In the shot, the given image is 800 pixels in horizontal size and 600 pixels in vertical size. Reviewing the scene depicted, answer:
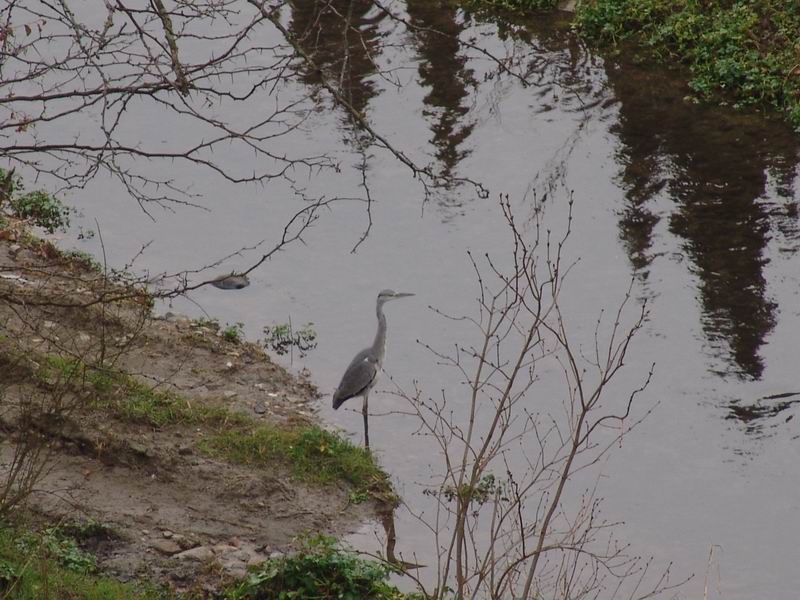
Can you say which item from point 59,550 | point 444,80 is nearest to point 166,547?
point 59,550

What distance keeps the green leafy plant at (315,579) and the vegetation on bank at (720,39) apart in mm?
10363

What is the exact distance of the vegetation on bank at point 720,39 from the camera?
15984mm

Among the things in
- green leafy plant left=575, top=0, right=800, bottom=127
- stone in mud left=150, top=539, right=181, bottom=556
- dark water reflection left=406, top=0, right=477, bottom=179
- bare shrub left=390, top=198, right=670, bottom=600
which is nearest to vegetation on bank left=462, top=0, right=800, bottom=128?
green leafy plant left=575, top=0, right=800, bottom=127

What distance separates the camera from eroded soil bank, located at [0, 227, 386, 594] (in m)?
8.32

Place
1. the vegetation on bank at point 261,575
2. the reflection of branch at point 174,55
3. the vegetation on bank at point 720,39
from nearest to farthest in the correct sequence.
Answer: the reflection of branch at point 174,55 < the vegetation on bank at point 261,575 < the vegetation on bank at point 720,39

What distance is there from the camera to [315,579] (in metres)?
7.54

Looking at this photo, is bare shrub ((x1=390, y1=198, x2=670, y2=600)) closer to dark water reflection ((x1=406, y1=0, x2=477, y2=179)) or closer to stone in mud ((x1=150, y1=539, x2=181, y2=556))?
stone in mud ((x1=150, y1=539, x2=181, y2=556))

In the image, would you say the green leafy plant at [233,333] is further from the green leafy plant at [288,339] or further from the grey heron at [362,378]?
the grey heron at [362,378]

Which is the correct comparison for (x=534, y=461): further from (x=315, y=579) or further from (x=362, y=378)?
(x=315, y=579)

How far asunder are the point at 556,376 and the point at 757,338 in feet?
6.87

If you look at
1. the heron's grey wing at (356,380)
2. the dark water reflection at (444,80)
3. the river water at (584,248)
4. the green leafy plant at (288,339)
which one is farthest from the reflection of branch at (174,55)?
the dark water reflection at (444,80)

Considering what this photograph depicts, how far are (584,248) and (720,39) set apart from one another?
15.8ft

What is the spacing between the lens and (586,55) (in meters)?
18.3

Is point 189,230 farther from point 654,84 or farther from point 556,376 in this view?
point 654,84
